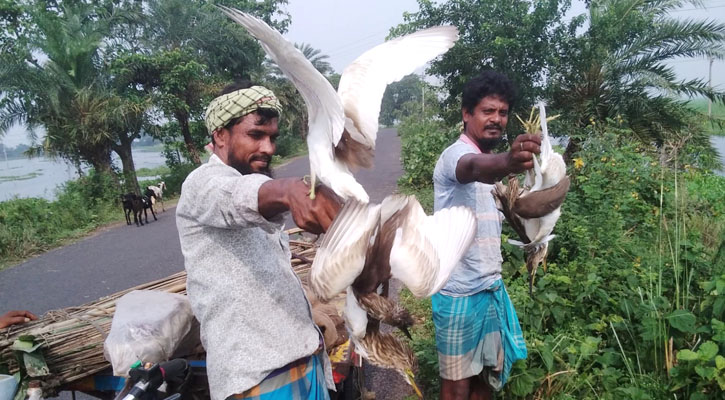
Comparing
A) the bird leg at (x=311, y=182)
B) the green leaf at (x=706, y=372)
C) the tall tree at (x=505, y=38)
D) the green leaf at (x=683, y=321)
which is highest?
the tall tree at (x=505, y=38)

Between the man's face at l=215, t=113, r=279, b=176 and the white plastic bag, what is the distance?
0.81 m

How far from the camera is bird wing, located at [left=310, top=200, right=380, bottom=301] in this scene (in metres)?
0.89

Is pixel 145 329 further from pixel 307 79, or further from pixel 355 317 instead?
pixel 307 79

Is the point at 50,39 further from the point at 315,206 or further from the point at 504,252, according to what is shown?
the point at 315,206

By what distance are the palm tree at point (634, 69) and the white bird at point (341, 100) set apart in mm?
8480

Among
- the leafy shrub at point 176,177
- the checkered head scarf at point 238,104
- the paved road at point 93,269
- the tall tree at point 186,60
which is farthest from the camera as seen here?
the leafy shrub at point 176,177

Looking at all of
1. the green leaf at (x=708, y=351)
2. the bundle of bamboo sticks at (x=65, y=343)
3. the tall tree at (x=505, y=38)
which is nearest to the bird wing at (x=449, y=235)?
the bundle of bamboo sticks at (x=65, y=343)

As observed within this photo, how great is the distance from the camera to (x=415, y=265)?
0.97 m

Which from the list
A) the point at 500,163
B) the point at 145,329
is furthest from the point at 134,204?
the point at 500,163

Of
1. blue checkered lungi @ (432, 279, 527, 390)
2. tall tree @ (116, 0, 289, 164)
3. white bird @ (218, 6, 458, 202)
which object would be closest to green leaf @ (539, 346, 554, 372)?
blue checkered lungi @ (432, 279, 527, 390)

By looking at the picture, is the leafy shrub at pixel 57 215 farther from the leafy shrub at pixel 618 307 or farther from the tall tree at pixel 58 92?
the leafy shrub at pixel 618 307

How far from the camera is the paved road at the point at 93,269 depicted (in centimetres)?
598

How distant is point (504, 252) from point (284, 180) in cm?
344

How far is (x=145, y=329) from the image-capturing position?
1747mm
